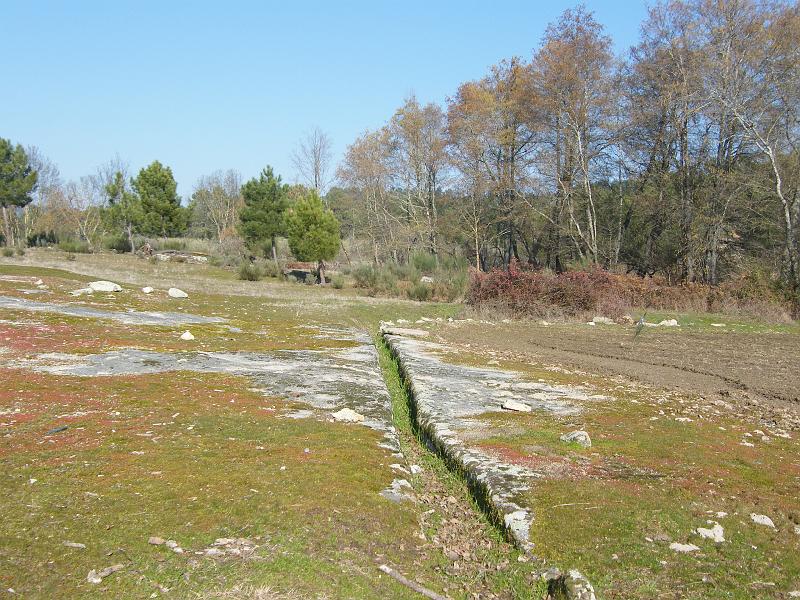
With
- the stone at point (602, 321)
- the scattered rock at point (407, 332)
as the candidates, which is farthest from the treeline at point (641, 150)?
the scattered rock at point (407, 332)

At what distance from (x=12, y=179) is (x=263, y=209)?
19.2 m

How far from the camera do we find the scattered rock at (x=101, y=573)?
11.0 ft

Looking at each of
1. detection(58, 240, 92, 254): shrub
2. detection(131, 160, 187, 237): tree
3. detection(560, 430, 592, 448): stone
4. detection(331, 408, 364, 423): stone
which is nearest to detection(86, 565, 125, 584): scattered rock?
detection(331, 408, 364, 423): stone

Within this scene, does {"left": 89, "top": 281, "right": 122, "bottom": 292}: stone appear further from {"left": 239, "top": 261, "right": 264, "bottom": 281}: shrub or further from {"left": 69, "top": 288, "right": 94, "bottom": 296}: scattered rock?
{"left": 239, "top": 261, "right": 264, "bottom": 281}: shrub

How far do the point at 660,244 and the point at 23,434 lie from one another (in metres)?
32.4

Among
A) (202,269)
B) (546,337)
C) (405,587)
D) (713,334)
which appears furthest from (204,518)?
(202,269)

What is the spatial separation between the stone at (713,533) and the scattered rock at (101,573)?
373cm

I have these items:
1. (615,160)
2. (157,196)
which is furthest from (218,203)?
(615,160)

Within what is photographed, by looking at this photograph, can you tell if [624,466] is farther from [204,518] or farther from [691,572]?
[204,518]

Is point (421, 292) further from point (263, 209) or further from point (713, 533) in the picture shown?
point (713, 533)

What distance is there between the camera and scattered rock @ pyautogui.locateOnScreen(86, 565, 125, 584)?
132 inches

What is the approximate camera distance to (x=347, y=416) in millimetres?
7348

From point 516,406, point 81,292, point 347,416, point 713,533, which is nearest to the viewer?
point 713,533

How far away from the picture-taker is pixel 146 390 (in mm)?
7828
